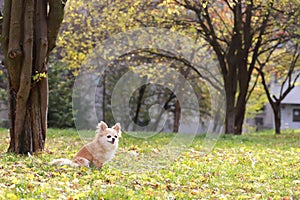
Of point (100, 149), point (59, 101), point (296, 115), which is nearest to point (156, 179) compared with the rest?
point (100, 149)

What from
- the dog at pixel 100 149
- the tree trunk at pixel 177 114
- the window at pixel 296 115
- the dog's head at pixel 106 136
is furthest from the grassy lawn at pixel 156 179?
the window at pixel 296 115

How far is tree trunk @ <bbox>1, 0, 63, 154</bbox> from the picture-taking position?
8.13 metres

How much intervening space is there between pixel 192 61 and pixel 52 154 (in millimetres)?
13152

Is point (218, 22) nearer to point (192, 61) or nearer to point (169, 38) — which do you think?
point (192, 61)

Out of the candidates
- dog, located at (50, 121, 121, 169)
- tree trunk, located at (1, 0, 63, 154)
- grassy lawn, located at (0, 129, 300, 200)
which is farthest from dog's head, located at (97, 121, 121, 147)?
tree trunk, located at (1, 0, 63, 154)

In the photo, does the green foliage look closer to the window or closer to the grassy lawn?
the grassy lawn

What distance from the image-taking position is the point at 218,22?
835 inches

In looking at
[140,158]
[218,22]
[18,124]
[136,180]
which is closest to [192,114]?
[218,22]

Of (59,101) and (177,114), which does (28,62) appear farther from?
(177,114)

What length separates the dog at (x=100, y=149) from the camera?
6811 mm

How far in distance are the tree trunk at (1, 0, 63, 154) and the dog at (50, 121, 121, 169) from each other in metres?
1.68

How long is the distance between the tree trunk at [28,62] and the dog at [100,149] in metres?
1.68

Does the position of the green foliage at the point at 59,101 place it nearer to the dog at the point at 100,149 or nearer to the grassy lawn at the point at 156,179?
the grassy lawn at the point at 156,179

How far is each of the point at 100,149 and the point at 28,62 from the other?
228 centimetres
